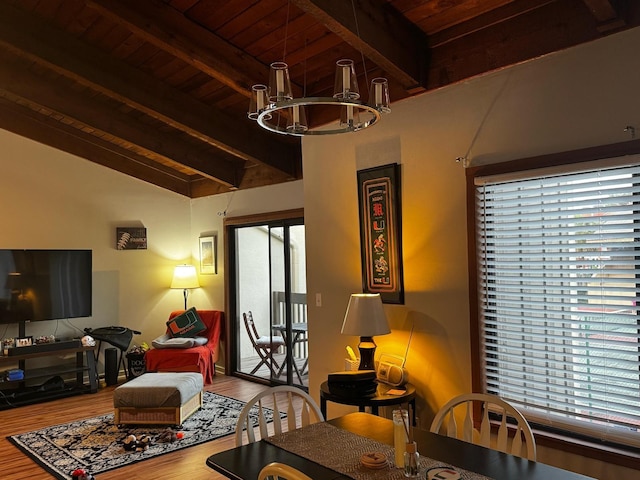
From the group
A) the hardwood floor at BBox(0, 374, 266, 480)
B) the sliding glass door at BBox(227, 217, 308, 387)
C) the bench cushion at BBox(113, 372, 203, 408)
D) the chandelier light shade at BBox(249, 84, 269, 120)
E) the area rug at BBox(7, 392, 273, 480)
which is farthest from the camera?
the sliding glass door at BBox(227, 217, 308, 387)

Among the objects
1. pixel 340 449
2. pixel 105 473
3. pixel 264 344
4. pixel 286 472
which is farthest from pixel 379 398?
pixel 264 344

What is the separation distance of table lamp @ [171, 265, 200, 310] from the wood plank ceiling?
169cm

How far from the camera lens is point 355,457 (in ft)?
6.27

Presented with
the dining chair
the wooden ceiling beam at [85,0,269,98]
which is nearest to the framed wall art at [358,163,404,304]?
the wooden ceiling beam at [85,0,269,98]

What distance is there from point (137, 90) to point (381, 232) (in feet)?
8.22

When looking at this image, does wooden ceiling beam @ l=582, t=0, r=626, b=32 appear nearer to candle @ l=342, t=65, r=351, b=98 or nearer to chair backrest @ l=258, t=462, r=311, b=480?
candle @ l=342, t=65, r=351, b=98

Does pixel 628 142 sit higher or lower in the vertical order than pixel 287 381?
higher

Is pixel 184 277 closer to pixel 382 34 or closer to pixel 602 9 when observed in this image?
pixel 382 34

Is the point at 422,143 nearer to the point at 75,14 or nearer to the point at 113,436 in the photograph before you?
the point at 75,14

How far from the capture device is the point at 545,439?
2682 mm

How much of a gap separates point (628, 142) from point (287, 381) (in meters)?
4.24

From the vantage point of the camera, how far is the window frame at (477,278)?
95.0 inches

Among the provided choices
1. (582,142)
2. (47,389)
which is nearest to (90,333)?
(47,389)

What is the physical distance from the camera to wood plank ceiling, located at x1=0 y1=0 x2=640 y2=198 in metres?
2.85
